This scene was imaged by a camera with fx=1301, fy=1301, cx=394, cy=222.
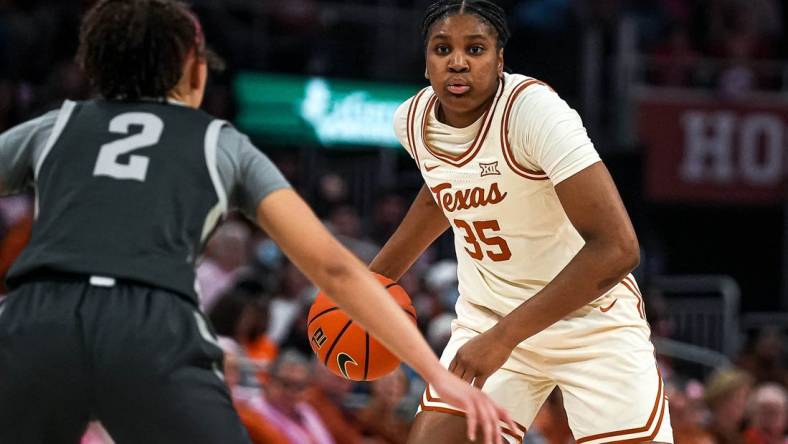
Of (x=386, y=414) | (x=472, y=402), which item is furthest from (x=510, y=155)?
(x=386, y=414)

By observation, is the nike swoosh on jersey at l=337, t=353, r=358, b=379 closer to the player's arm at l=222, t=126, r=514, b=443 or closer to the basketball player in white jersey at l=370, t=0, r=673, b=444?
the basketball player in white jersey at l=370, t=0, r=673, b=444

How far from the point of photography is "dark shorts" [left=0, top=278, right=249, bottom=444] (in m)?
2.88

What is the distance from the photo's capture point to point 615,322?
14.2 ft

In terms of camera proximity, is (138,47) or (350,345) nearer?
(138,47)

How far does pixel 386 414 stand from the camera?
777 centimetres

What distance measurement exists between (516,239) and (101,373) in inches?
72.3

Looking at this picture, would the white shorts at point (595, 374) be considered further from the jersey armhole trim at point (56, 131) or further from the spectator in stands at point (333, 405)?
the spectator in stands at point (333, 405)

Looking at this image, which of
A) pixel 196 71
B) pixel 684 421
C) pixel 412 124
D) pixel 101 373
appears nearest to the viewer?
pixel 101 373

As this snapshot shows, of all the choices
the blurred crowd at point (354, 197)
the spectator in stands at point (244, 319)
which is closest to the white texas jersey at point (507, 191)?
the blurred crowd at point (354, 197)

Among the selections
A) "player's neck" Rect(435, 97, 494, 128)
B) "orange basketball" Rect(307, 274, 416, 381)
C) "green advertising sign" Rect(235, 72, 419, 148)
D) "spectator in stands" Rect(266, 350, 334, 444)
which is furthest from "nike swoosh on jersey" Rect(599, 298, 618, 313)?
"green advertising sign" Rect(235, 72, 419, 148)

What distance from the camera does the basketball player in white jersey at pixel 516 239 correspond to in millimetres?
4207

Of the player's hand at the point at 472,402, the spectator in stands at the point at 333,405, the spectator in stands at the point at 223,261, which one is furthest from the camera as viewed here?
the spectator in stands at the point at 223,261

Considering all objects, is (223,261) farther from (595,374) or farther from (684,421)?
(595,374)

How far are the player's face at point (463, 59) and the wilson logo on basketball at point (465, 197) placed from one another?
0.94ft
